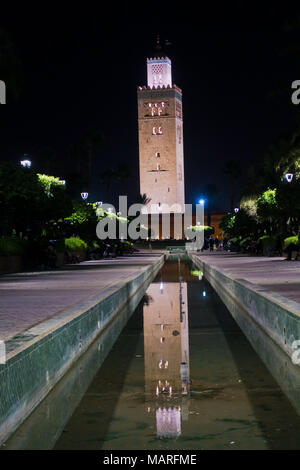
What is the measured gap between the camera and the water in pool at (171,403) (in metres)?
5.35

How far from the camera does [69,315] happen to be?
30.6 feet

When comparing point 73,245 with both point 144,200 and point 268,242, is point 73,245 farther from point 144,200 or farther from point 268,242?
point 144,200

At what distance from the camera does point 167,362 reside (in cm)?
872

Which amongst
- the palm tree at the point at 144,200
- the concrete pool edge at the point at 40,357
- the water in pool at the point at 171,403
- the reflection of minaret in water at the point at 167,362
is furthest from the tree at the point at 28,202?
the palm tree at the point at 144,200

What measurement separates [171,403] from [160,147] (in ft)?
353

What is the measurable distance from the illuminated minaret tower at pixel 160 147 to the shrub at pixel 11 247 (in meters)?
85.7

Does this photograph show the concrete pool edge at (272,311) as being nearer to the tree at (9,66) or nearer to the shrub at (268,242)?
the tree at (9,66)

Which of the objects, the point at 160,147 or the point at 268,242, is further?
the point at 160,147

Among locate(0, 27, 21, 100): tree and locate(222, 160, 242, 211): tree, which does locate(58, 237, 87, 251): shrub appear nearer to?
locate(0, 27, 21, 100): tree

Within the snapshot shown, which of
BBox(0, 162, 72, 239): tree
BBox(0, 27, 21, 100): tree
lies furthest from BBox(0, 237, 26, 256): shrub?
BBox(0, 27, 21, 100): tree

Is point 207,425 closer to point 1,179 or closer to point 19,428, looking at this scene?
point 19,428

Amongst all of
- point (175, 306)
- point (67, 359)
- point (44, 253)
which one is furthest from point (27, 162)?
point (67, 359)

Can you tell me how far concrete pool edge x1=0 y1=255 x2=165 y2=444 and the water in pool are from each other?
12cm

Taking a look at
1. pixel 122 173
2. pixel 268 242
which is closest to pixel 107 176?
pixel 122 173
